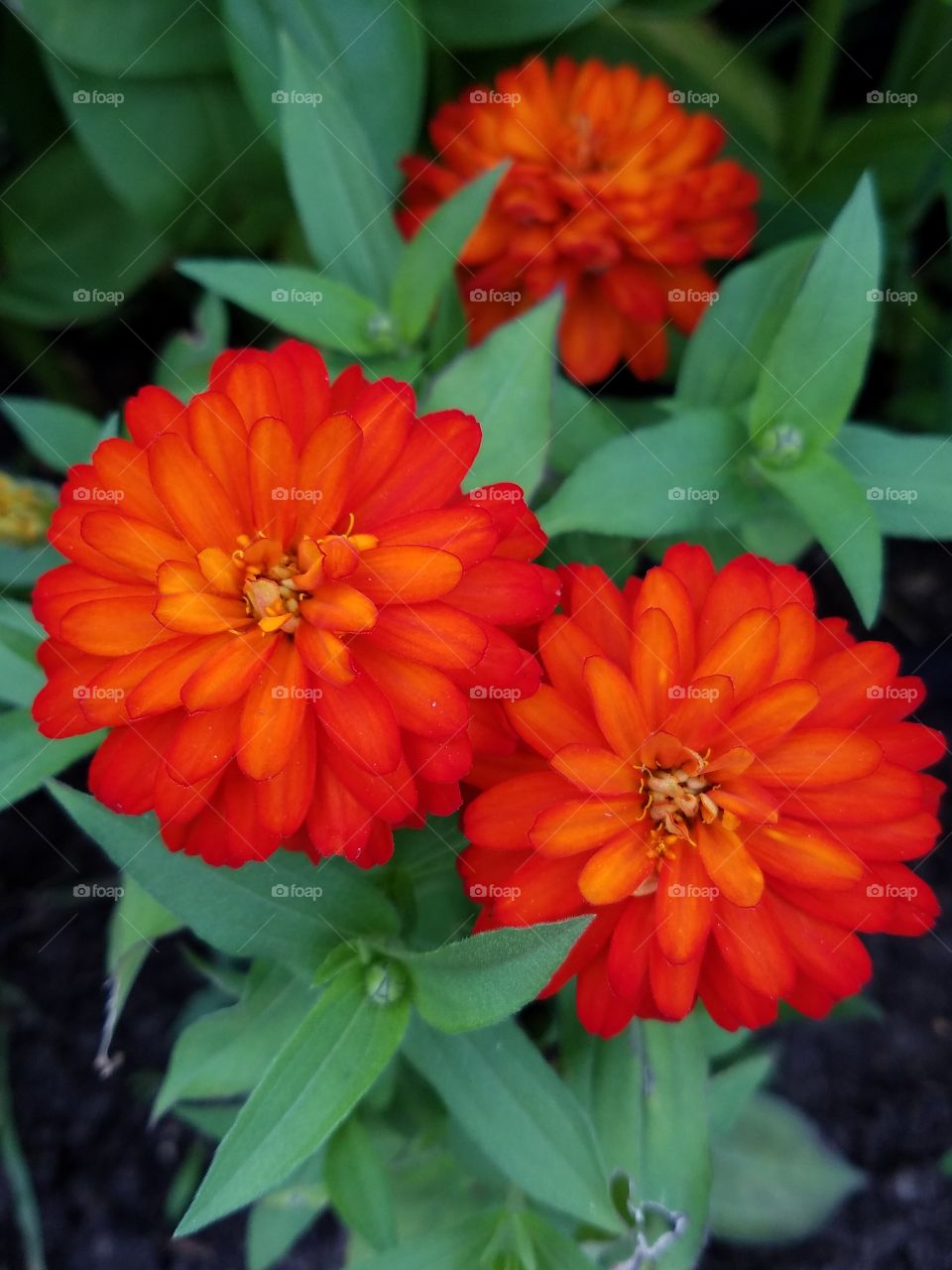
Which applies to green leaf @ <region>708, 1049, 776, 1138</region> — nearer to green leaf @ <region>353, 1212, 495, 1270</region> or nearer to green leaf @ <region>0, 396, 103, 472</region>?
green leaf @ <region>353, 1212, 495, 1270</region>

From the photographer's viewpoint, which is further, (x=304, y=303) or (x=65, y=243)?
(x=65, y=243)

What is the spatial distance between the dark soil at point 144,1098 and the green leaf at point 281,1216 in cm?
20

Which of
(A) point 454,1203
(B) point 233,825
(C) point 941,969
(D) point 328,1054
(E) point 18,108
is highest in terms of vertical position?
(E) point 18,108

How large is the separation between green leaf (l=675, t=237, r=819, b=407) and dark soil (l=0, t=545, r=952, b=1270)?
462 mm

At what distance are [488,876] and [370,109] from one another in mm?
765

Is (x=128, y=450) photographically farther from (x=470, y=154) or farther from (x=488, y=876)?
(x=470, y=154)

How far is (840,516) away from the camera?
74 cm

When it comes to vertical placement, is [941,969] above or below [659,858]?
below

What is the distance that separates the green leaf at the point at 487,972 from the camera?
20.9 inches

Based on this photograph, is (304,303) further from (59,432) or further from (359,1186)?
(359,1186)

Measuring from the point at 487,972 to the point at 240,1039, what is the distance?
0.24 m

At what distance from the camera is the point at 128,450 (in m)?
0.60

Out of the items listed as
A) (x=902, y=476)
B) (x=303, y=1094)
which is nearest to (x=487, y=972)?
(x=303, y=1094)

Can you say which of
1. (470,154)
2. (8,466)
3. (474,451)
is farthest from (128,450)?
(8,466)
